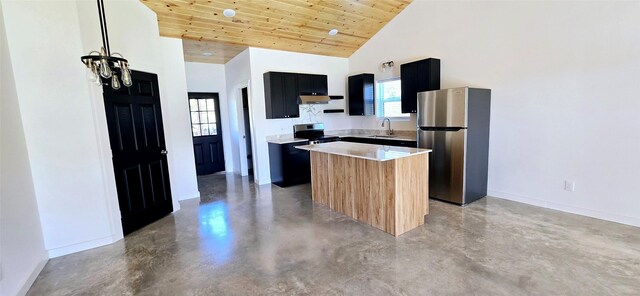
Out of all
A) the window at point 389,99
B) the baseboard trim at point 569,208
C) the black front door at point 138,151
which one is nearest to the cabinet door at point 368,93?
the window at point 389,99

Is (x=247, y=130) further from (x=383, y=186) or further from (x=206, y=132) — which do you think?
(x=383, y=186)

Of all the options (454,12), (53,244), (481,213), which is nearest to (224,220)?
(53,244)

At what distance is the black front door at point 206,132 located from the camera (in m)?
6.64

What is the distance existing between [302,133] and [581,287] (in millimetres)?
4681

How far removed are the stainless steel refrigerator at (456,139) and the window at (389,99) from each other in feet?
4.55

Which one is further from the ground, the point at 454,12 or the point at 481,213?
the point at 454,12

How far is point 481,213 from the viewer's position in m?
3.60

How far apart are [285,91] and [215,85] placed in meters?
2.19

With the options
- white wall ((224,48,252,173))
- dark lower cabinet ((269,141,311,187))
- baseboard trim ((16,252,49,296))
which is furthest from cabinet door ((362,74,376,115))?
baseboard trim ((16,252,49,296))

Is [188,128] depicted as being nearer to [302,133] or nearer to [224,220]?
[224,220]

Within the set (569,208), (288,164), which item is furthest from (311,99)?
(569,208)

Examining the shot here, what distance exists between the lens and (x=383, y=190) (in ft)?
10.3

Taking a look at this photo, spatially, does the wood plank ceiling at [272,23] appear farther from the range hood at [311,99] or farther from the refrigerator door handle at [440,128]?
the refrigerator door handle at [440,128]

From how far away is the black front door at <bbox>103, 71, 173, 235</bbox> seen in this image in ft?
10.5
